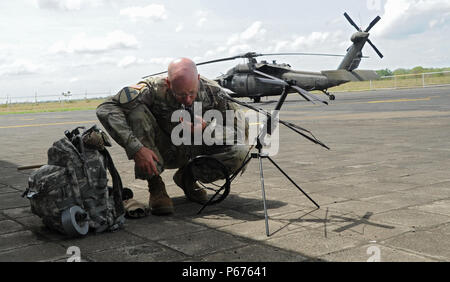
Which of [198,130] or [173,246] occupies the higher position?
[198,130]

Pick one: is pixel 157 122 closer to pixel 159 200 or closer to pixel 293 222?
pixel 159 200

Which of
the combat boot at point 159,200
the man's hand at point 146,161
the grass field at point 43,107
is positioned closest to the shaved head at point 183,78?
the man's hand at point 146,161

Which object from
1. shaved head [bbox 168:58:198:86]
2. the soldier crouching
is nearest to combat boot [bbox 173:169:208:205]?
the soldier crouching

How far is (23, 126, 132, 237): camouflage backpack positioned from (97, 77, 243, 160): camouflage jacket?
244 millimetres

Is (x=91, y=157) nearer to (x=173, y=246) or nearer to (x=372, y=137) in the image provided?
(x=173, y=246)

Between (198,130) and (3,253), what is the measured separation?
6.20ft

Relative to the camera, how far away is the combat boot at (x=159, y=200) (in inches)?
169

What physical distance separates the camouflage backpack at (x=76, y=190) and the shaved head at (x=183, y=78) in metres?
0.73

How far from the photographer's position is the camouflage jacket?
13.5 ft

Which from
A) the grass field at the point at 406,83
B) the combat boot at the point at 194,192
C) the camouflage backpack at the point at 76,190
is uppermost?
the grass field at the point at 406,83

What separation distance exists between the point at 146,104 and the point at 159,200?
90 cm

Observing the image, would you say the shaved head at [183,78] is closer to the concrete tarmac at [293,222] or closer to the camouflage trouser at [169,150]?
the camouflage trouser at [169,150]

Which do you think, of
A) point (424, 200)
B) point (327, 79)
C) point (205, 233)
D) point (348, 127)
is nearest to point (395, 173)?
point (424, 200)

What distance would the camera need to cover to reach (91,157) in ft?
12.4
